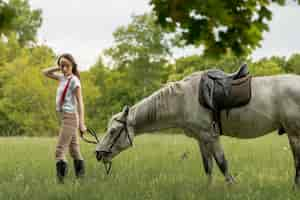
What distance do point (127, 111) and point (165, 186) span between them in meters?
1.26

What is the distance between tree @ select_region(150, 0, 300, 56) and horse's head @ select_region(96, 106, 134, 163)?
320 centimetres

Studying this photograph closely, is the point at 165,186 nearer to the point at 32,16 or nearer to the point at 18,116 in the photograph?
the point at 18,116

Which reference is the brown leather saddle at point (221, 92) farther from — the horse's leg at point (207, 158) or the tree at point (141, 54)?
the tree at point (141, 54)

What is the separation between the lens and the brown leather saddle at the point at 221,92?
21.2 ft

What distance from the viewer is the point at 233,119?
658cm

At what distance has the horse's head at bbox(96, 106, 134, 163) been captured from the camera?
23.0 feet

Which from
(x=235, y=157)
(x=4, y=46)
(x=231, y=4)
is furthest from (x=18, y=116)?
(x=231, y=4)

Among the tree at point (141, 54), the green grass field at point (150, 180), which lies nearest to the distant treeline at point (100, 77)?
the tree at point (141, 54)

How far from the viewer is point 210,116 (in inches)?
259

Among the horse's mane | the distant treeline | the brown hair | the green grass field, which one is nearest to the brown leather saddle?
the horse's mane

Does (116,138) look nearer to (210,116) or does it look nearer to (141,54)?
(210,116)

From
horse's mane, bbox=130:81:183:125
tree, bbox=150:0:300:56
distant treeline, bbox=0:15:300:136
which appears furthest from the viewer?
distant treeline, bbox=0:15:300:136

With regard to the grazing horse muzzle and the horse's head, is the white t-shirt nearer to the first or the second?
the horse's head

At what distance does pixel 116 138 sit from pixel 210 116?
4.91ft
